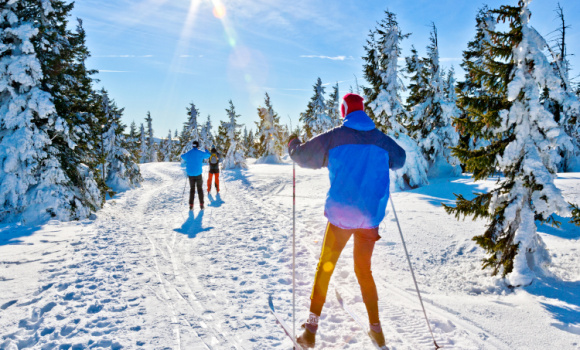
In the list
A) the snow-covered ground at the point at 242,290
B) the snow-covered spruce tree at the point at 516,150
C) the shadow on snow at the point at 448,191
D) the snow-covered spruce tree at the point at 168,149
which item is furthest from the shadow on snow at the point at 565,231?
the snow-covered spruce tree at the point at 168,149

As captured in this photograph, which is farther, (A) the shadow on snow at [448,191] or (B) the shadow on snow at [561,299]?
(A) the shadow on snow at [448,191]

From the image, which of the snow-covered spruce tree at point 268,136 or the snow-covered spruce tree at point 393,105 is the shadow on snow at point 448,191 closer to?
the snow-covered spruce tree at point 393,105

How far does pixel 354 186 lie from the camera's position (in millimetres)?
2971

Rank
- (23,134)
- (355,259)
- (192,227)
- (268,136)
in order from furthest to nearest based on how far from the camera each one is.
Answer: (268,136) < (23,134) < (192,227) < (355,259)

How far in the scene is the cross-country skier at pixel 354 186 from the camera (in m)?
2.97

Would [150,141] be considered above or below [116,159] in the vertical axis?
above

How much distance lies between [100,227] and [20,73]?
6.01 meters

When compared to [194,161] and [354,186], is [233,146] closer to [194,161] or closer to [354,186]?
[194,161]

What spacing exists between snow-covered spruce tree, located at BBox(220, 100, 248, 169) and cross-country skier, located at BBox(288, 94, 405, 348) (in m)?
33.8

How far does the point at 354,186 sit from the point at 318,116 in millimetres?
43981

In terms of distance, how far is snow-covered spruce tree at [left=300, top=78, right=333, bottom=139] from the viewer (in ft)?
151

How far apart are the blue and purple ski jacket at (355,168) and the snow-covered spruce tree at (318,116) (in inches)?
1706

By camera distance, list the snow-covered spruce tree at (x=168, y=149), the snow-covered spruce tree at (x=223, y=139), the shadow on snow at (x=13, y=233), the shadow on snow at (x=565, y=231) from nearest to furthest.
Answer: the shadow on snow at (x=565, y=231)
the shadow on snow at (x=13, y=233)
the snow-covered spruce tree at (x=223, y=139)
the snow-covered spruce tree at (x=168, y=149)

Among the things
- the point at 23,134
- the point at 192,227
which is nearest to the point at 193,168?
the point at 192,227
